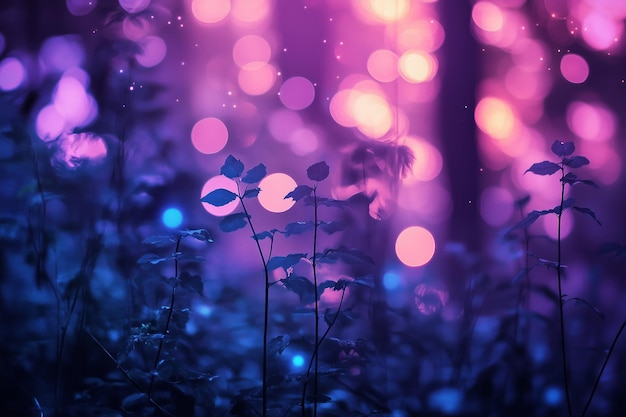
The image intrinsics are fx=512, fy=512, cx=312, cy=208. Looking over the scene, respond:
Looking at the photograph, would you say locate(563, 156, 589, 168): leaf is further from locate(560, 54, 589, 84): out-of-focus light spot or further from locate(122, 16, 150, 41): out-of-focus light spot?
locate(122, 16, 150, 41): out-of-focus light spot

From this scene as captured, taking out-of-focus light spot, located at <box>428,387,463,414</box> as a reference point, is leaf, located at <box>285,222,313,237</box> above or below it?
above

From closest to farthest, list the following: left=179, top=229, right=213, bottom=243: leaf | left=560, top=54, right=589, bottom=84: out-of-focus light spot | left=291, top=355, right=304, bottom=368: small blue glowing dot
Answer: left=179, top=229, right=213, bottom=243: leaf, left=291, top=355, right=304, bottom=368: small blue glowing dot, left=560, top=54, right=589, bottom=84: out-of-focus light spot

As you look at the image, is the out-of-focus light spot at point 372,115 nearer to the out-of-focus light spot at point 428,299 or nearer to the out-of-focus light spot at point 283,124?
the out-of-focus light spot at point 283,124

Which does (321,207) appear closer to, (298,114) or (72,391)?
(298,114)

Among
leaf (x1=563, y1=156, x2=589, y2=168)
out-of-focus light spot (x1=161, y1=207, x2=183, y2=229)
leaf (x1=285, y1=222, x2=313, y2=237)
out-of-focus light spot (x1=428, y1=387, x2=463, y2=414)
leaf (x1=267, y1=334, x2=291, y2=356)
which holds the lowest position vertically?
out-of-focus light spot (x1=428, y1=387, x2=463, y2=414)

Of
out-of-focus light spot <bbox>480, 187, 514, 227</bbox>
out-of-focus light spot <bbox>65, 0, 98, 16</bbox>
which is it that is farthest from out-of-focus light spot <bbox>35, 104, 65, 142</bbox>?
out-of-focus light spot <bbox>480, 187, 514, 227</bbox>

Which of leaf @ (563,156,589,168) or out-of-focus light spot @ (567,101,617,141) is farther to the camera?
out-of-focus light spot @ (567,101,617,141)

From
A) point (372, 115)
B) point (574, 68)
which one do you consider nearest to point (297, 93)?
point (372, 115)
